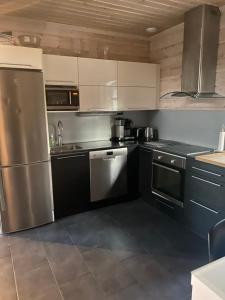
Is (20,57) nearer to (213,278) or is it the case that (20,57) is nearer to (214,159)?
(214,159)

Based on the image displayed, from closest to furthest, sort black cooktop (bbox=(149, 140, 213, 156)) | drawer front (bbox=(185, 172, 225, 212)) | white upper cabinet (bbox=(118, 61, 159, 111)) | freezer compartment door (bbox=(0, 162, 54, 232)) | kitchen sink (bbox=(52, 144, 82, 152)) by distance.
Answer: drawer front (bbox=(185, 172, 225, 212)) < freezer compartment door (bbox=(0, 162, 54, 232)) < black cooktop (bbox=(149, 140, 213, 156)) < kitchen sink (bbox=(52, 144, 82, 152)) < white upper cabinet (bbox=(118, 61, 159, 111))

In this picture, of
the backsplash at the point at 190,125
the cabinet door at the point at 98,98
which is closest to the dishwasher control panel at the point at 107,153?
the cabinet door at the point at 98,98

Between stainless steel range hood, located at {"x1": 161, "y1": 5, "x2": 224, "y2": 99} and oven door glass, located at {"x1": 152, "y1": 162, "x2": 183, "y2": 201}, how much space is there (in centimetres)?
96

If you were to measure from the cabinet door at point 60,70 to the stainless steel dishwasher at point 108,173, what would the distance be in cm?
98

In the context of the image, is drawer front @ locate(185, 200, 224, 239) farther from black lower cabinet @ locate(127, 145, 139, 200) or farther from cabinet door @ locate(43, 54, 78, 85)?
cabinet door @ locate(43, 54, 78, 85)

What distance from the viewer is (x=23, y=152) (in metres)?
2.51

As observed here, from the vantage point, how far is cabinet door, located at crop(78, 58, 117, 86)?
2955 mm

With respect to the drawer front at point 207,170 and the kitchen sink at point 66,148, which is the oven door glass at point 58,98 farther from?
the drawer front at point 207,170

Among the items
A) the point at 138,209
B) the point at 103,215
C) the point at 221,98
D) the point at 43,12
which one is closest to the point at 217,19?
the point at 221,98

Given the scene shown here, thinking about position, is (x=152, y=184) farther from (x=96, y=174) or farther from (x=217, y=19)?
(x=217, y=19)

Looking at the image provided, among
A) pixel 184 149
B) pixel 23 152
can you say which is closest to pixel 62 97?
pixel 23 152

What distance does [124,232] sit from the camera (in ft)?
8.53

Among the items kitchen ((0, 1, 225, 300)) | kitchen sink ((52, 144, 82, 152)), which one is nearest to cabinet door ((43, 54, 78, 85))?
kitchen ((0, 1, 225, 300))

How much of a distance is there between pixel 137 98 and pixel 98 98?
2.14 ft
